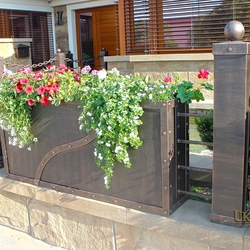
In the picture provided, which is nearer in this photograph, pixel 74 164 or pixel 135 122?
pixel 135 122

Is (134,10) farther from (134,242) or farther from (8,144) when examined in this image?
(134,242)

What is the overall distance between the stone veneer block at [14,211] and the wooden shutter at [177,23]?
3.89 m

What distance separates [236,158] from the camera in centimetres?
205

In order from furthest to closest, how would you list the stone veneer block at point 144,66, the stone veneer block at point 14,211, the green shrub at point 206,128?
1. the stone veneer block at point 144,66
2. the green shrub at point 206,128
3. the stone veneer block at point 14,211

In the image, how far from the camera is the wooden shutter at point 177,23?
5590 millimetres

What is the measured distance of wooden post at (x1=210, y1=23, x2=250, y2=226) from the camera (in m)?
1.98

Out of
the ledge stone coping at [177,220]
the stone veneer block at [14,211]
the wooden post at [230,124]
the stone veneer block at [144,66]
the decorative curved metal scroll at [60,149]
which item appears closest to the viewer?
the wooden post at [230,124]

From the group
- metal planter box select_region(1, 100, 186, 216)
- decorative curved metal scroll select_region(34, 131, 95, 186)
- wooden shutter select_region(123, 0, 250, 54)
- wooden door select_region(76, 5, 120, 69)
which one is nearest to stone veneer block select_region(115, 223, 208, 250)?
metal planter box select_region(1, 100, 186, 216)

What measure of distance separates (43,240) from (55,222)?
0.27 meters

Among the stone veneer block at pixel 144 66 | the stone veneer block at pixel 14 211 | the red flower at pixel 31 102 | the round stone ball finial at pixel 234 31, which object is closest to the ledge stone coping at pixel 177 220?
the stone veneer block at pixel 14 211

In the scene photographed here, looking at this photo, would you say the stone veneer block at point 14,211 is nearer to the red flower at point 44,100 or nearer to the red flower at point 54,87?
the red flower at point 44,100

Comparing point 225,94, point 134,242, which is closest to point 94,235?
point 134,242

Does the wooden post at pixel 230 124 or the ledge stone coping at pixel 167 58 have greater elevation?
the ledge stone coping at pixel 167 58

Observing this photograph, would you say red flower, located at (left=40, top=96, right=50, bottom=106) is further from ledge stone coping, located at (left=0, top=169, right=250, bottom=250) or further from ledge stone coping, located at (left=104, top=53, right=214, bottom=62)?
ledge stone coping, located at (left=104, top=53, right=214, bottom=62)
